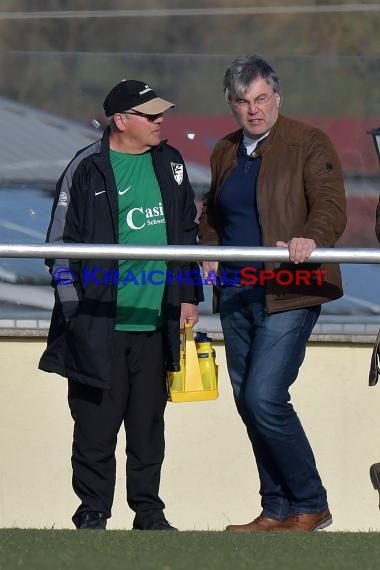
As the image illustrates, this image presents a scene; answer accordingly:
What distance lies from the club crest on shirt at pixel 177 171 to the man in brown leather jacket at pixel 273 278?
9.2 inches

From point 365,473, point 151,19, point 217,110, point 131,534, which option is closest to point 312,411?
point 365,473

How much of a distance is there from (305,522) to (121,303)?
1.03m

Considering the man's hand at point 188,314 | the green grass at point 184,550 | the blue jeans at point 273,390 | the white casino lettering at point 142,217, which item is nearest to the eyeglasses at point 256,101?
the white casino lettering at point 142,217

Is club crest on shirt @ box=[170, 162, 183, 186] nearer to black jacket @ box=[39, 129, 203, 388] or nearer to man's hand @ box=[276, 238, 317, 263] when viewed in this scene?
black jacket @ box=[39, 129, 203, 388]

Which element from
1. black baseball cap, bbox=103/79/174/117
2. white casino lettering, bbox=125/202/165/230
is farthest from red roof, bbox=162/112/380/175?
white casino lettering, bbox=125/202/165/230

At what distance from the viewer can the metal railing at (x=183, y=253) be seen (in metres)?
4.70

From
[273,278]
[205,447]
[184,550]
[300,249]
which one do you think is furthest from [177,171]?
[205,447]

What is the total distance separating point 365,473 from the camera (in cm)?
719

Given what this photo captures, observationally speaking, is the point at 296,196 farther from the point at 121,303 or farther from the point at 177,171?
the point at 121,303

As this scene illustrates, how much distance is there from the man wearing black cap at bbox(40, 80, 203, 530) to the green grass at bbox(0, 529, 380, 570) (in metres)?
0.96

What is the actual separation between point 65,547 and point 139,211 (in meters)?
1.61

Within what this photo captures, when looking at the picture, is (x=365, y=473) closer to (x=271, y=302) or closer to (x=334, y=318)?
(x=334, y=318)

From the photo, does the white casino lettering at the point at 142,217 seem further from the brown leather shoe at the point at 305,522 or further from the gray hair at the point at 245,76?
the brown leather shoe at the point at 305,522

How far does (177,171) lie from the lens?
18.7ft
